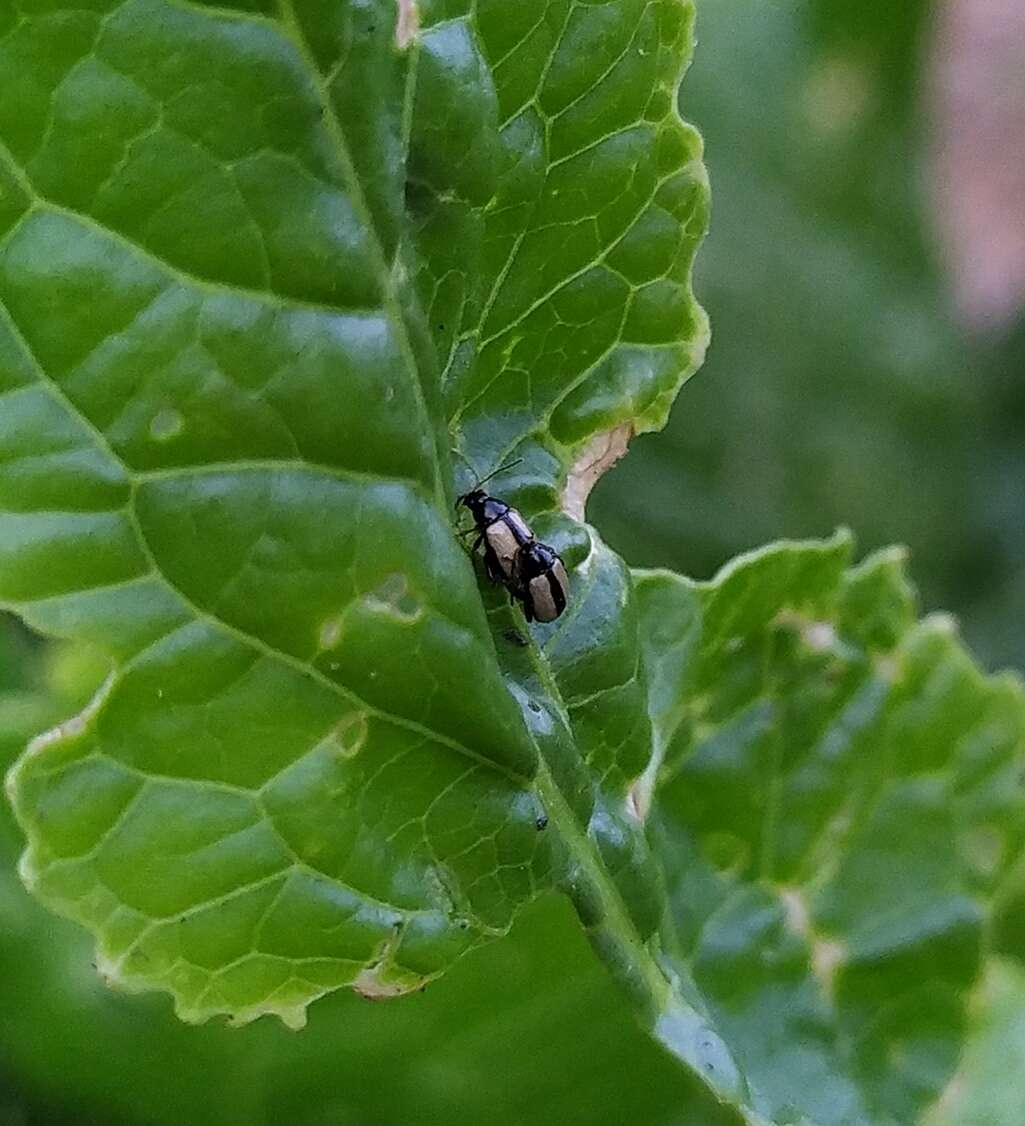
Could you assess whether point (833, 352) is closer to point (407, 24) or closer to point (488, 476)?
point (488, 476)

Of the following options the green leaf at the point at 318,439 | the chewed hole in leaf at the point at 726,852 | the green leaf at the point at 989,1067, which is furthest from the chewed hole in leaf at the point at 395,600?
the green leaf at the point at 989,1067

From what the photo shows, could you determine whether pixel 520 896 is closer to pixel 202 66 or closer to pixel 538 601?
pixel 538 601

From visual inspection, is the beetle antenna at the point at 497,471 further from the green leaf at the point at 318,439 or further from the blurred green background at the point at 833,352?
the blurred green background at the point at 833,352

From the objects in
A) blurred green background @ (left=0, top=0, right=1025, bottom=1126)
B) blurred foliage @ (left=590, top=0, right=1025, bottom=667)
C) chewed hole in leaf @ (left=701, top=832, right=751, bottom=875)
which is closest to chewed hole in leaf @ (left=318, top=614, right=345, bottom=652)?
chewed hole in leaf @ (left=701, top=832, right=751, bottom=875)

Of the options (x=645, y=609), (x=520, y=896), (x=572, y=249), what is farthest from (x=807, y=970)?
(x=572, y=249)

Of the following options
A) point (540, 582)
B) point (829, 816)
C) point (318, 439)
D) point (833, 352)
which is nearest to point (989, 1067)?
point (829, 816)

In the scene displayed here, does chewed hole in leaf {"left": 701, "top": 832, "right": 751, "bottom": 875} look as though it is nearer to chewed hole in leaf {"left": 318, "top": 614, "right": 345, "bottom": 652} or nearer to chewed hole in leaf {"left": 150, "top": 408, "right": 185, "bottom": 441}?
chewed hole in leaf {"left": 318, "top": 614, "right": 345, "bottom": 652}
